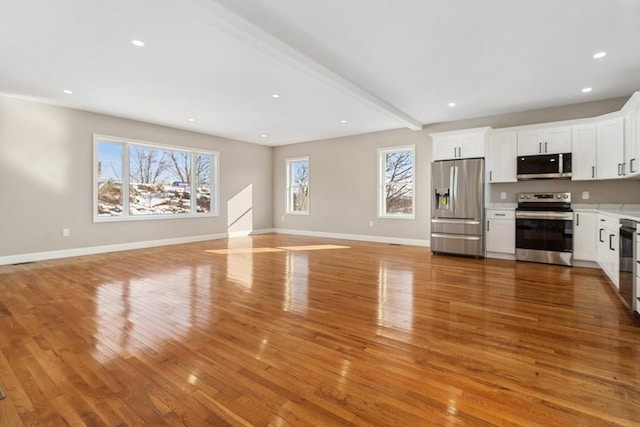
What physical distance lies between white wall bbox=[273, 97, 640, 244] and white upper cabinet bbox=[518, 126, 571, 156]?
1.74ft

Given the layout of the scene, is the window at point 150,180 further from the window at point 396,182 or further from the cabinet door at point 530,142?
the cabinet door at point 530,142

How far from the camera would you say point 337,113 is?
610 centimetres

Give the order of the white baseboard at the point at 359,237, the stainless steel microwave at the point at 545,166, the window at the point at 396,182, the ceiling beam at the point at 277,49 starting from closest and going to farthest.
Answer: the ceiling beam at the point at 277,49 → the stainless steel microwave at the point at 545,166 → the white baseboard at the point at 359,237 → the window at the point at 396,182

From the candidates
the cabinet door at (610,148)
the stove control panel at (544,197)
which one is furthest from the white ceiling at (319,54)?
the stove control panel at (544,197)

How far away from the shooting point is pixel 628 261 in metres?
2.98

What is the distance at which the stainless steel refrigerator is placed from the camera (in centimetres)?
564

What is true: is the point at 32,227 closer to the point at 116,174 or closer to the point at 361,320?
the point at 116,174

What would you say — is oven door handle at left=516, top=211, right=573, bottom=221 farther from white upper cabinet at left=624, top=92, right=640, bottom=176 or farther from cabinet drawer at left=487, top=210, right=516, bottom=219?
white upper cabinet at left=624, top=92, right=640, bottom=176

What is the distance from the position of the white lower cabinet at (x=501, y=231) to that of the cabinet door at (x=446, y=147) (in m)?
1.33

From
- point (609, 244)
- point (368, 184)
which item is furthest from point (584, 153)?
point (368, 184)

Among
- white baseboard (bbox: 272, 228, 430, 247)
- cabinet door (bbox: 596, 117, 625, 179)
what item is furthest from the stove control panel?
white baseboard (bbox: 272, 228, 430, 247)

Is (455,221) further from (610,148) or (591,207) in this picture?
(610,148)

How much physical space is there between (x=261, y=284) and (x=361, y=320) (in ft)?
5.28

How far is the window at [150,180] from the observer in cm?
628
